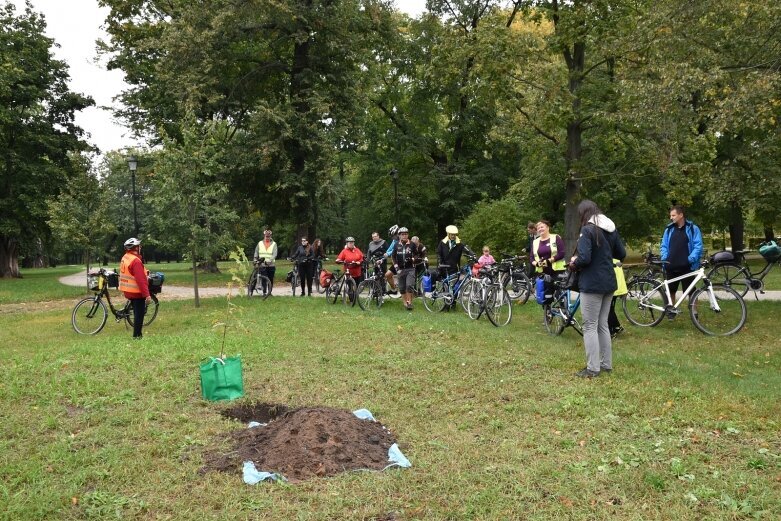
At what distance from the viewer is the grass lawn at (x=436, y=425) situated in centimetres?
352

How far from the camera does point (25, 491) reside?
373cm

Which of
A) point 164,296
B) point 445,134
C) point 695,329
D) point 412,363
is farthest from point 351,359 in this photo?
point 445,134

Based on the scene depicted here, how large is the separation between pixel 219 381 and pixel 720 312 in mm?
8274

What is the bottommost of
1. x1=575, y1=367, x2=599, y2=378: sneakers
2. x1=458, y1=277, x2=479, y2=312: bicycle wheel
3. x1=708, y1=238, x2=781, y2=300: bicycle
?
x1=575, y1=367, x2=599, y2=378: sneakers

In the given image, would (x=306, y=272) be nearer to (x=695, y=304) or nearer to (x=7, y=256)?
(x=695, y=304)

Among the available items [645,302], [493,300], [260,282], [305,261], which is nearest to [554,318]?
[493,300]

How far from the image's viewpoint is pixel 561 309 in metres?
9.09

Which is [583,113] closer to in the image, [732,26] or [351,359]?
[732,26]

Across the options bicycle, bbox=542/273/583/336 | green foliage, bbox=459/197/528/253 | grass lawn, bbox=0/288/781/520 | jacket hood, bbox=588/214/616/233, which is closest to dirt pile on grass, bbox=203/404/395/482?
grass lawn, bbox=0/288/781/520

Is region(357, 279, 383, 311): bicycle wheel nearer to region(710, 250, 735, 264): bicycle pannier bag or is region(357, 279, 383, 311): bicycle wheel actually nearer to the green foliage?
region(710, 250, 735, 264): bicycle pannier bag

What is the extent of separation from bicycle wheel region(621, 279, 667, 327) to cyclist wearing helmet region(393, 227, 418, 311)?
448 centimetres

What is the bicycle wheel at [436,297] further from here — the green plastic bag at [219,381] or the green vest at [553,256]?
the green plastic bag at [219,381]

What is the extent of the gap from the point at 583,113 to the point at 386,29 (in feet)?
38.5

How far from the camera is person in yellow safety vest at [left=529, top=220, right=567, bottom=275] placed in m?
9.88
